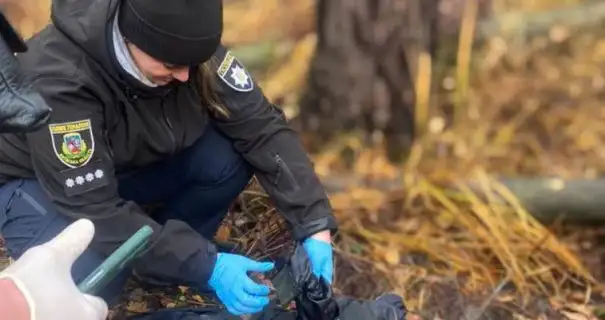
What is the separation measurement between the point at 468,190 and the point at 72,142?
131cm

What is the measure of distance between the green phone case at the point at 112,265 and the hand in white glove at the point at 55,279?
46 mm

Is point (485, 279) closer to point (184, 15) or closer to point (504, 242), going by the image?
point (504, 242)

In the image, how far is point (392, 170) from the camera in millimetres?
3088

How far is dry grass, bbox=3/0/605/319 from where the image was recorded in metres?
2.40

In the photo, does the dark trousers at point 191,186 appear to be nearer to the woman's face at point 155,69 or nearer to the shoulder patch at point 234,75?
the shoulder patch at point 234,75

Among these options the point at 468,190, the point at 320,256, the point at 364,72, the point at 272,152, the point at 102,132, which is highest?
the point at 102,132

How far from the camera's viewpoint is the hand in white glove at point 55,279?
1313mm

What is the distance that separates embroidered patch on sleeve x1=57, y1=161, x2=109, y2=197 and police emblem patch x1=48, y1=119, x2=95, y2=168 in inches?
0.5

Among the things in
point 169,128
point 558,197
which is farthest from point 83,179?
point 558,197

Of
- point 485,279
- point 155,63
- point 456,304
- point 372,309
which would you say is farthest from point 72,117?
point 485,279

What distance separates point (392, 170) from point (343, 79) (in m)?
0.30

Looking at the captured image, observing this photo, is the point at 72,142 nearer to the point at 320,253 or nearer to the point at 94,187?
the point at 94,187

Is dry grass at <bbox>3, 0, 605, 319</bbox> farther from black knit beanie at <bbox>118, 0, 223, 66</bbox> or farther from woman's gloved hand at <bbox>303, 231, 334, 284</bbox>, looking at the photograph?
black knit beanie at <bbox>118, 0, 223, 66</bbox>

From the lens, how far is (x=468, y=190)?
279cm
